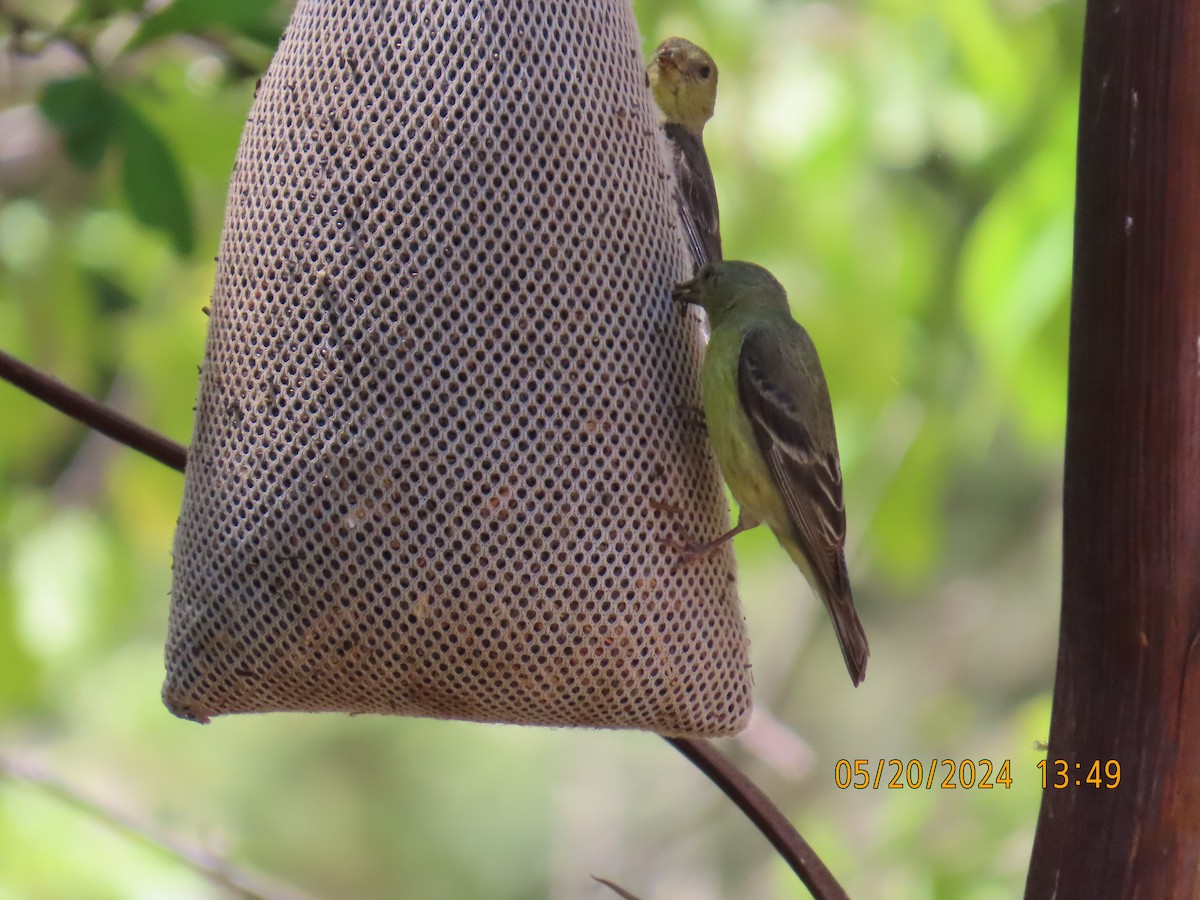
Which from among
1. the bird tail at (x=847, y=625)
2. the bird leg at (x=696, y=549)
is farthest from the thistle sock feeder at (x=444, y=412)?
the bird tail at (x=847, y=625)

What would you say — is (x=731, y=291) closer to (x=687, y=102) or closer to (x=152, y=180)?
(x=687, y=102)

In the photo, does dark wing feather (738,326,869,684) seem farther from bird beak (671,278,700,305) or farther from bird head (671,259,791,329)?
bird beak (671,278,700,305)

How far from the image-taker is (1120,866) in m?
2.51

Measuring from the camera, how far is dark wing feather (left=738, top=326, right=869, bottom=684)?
3.58m

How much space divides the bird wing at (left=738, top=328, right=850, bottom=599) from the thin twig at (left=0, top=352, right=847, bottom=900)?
968 millimetres

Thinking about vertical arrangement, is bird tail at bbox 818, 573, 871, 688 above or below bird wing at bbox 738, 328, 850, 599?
below

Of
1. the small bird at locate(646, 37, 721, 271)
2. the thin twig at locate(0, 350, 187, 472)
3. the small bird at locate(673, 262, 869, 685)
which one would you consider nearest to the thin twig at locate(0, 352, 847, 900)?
the thin twig at locate(0, 350, 187, 472)

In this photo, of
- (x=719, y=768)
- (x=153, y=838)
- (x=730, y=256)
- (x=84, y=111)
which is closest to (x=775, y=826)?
(x=719, y=768)

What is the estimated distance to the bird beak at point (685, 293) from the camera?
3.27m

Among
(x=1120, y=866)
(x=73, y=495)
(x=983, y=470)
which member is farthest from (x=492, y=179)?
(x=983, y=470)

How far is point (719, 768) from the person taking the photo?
2779 mm

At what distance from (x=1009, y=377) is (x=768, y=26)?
7.73 ft
